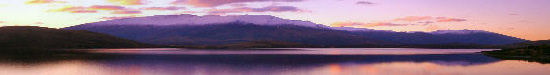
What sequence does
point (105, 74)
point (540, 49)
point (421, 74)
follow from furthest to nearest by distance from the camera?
point (540, 49) < point (421, 74) < point (105, 74)

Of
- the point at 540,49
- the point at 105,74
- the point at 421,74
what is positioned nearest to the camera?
the point at 105,74

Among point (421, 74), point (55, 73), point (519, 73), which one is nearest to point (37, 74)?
point (55, 73)

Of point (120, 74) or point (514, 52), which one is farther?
point (514, 52)

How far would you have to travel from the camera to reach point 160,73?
153ft

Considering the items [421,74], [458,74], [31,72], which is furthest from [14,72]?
[458,74]

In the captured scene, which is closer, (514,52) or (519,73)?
(519,73)

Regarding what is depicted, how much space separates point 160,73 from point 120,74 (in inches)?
131

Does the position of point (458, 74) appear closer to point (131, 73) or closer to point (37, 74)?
point (131, 73)

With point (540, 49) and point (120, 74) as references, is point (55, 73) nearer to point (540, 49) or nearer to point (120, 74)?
point (120, 74)

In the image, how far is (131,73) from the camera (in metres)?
47.0

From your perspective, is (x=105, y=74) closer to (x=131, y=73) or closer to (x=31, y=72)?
(x=131, y=73)

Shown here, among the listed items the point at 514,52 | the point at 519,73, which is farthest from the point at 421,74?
the point at 514,52

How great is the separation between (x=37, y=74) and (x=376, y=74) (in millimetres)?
29290

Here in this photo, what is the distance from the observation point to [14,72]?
155 feet
